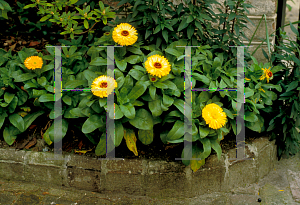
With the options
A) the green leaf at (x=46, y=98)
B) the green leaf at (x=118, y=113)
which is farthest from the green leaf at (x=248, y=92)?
the green leaf at (x=46, y=98)

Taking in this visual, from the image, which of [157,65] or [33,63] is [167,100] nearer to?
[157,65]

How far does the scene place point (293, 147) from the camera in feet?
7.93

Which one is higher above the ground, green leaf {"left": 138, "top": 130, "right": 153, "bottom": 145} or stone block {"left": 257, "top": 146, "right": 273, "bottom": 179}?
green leaf {"left": 138, "top": 130, "right": 153, "bottom": 145}

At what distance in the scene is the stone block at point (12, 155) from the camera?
216 cm

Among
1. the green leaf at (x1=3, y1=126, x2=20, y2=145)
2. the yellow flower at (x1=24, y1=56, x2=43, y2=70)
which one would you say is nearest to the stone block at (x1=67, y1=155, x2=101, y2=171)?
the green leaf at (x1=3, y1=126, x2=20, y2=145)

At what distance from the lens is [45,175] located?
7.00 feet

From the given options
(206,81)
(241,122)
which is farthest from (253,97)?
(206,81)

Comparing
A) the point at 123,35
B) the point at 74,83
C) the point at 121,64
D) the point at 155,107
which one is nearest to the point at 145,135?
the point at 155,107

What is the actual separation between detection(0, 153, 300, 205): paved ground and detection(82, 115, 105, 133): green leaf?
60cm

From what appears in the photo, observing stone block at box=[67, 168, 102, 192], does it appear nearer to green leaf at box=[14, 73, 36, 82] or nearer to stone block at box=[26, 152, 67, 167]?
stone block at box=[26, 152, 67, 167]

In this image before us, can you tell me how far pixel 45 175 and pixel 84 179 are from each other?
359 millimetres

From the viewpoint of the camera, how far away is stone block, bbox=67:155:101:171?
203 cm

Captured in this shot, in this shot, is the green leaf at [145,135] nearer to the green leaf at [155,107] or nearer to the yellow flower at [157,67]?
the green leaf at [155,107]

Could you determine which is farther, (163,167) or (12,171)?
(12,171)
